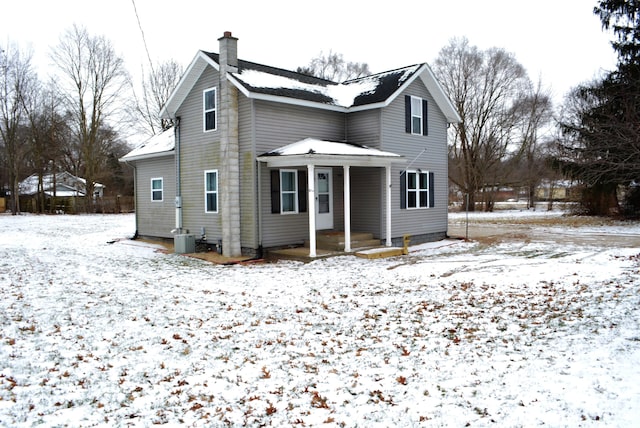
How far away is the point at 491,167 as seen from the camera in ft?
125

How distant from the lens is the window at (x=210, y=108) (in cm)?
1482

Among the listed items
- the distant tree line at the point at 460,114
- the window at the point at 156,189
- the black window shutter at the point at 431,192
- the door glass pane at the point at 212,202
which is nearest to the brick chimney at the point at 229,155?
the door glass pane at the point at 212,202

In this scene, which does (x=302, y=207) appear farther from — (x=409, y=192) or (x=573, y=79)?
(x=573, y=79)

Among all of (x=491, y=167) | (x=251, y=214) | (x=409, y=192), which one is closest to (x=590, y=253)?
(x=409, y=192)

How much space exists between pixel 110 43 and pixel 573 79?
120ft

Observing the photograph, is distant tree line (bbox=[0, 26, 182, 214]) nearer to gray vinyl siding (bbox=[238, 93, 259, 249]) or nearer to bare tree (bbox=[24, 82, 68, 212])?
bare tree (bbox=[24, 82, 68, 212])

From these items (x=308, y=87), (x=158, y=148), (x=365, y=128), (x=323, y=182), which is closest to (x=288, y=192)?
(x=323, y=182)

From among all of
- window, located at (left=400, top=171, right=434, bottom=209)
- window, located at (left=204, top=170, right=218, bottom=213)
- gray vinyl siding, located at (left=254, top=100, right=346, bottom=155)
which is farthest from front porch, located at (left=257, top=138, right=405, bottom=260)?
window, located at (left=204, top=170, right=218, bottom=213)

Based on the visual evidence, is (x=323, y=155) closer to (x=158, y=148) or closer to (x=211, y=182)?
(x=211, y=182)

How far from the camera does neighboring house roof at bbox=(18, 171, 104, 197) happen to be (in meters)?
46.4

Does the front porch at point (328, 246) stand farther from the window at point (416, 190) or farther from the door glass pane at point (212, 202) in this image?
the door glass pane at point (212, 202)

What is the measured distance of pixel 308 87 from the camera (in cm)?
1591

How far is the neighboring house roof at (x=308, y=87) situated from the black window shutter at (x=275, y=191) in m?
2.16

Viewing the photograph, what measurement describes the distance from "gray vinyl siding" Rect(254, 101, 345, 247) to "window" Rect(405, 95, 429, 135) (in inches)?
101
